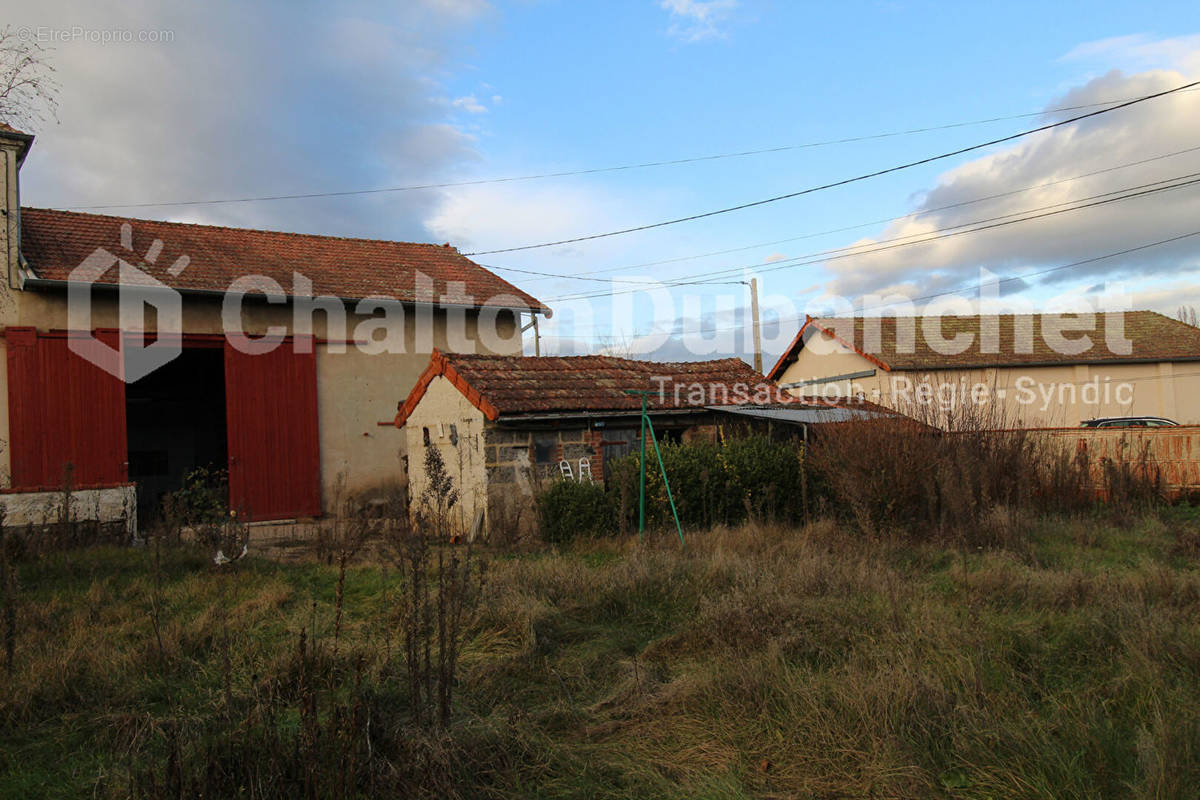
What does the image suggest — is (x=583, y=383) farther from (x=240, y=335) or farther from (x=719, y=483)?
(x=240, y=335)

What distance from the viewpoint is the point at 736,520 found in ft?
40.4

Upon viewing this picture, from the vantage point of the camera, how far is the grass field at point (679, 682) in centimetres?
369

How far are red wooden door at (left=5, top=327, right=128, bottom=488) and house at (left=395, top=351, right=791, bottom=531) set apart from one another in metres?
5.24

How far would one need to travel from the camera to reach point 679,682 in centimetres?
482

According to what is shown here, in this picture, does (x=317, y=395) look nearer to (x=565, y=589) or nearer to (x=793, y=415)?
(x=793, y=415)

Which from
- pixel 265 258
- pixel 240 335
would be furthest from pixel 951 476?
pixel 265 258

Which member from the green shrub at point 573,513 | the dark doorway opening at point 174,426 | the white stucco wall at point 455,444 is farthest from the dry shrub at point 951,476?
the dark doorway opening at point 174,426

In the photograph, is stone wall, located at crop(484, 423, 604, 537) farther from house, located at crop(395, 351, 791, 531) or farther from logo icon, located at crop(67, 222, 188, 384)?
logo icon, located at crop(67, 222, 188, 384)

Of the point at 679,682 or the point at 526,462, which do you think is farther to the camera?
the point at 526,462

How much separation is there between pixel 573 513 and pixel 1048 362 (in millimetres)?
21439

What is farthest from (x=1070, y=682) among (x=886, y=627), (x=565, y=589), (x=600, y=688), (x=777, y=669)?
(x=565, y=589)

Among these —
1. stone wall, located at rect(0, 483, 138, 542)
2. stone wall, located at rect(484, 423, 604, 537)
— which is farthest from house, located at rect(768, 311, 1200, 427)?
stone wall, located at rect(0, 483, 138, 542)

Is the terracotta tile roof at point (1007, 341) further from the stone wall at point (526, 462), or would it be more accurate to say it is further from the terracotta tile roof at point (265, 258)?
the stone wall at point (526, 462)

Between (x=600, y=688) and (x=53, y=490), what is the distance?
9730mm
